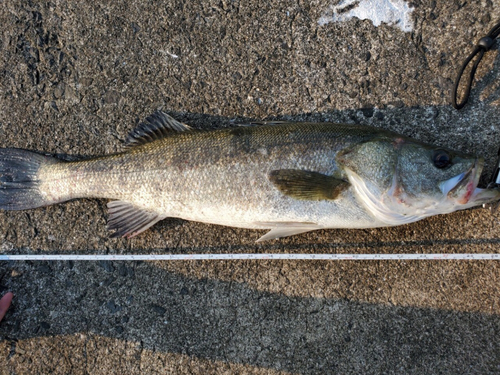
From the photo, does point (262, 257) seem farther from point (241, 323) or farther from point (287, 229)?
point (241, 323)

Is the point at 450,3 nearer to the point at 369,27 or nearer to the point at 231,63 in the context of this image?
the point at 369,27

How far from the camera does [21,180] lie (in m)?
3.19

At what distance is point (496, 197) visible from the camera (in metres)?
2.54

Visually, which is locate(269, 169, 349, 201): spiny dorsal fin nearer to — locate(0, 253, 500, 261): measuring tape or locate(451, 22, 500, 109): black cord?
locate(0, 253, 500, 261): measuring tape

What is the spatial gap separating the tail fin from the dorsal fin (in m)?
0.77

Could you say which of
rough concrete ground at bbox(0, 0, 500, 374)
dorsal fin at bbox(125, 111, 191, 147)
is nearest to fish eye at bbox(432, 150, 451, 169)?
rough concrete ground at bbox(0, 0, 500, 374)

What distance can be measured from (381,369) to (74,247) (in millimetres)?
2958

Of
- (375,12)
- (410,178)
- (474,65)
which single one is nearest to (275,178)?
(410,178)

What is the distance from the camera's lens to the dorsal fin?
3041 mm

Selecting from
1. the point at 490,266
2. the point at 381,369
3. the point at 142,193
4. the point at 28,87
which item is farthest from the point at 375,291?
the point at 28,87

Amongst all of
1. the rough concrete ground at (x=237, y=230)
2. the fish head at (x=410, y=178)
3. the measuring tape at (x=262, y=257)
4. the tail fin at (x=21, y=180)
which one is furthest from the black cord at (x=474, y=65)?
the tail fin at (x=21, y=180)

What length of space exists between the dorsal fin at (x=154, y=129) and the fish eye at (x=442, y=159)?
1.99 m

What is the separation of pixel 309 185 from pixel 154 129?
58.2 inches

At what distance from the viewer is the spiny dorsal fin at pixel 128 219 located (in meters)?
3.01
